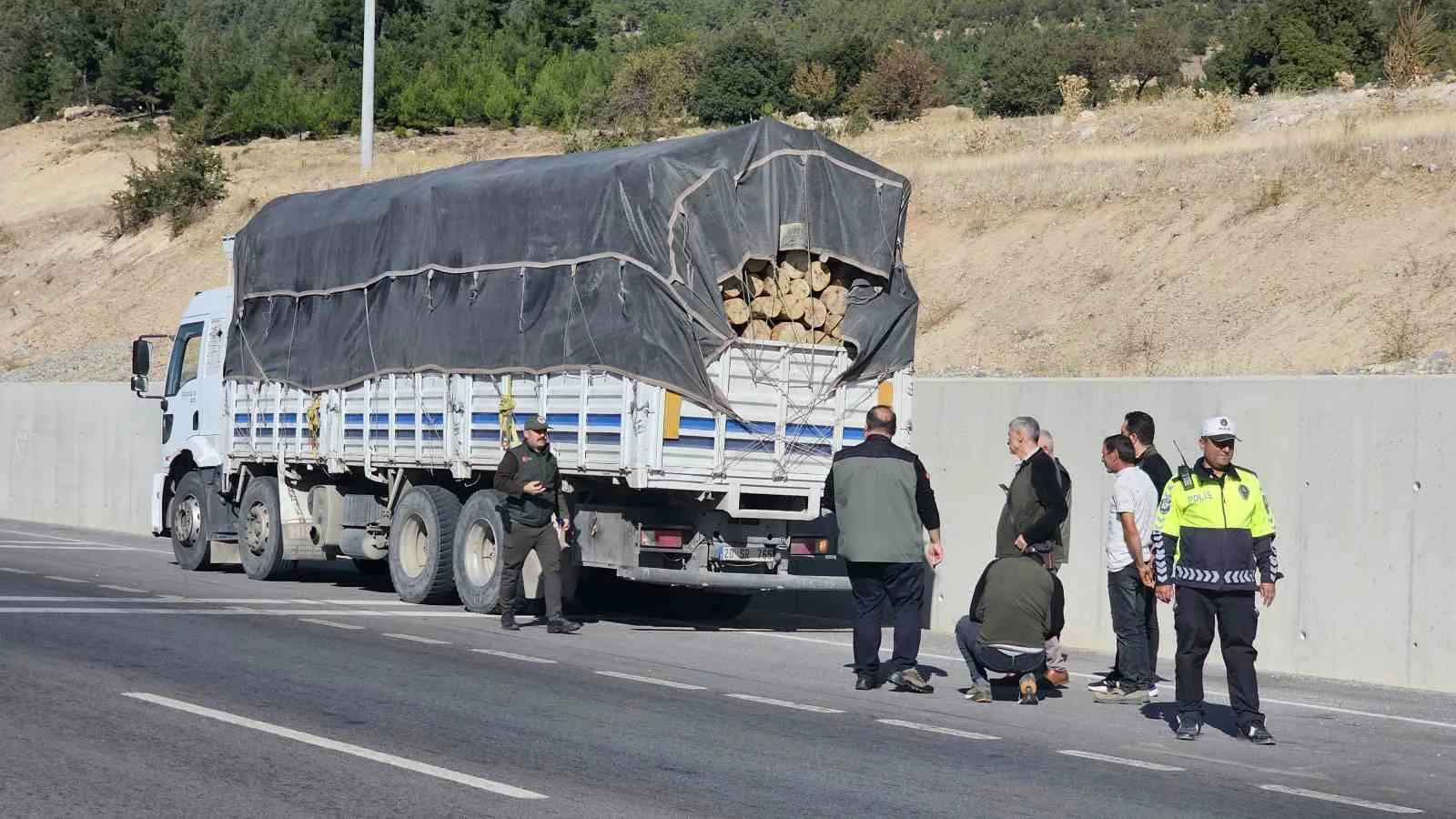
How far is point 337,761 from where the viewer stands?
9.10m

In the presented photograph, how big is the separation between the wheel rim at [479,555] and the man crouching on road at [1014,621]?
6.09 metres

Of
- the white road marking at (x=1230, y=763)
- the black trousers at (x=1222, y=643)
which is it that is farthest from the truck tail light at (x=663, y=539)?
the white road marking at (x=1230, y=763)

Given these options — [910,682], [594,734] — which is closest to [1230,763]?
[910,682]

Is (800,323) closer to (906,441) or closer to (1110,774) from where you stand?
(906,441)

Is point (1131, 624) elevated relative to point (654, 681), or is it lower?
elevated

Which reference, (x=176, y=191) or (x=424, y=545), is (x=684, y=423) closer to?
(x=424, y=545)

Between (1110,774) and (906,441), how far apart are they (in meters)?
7.22

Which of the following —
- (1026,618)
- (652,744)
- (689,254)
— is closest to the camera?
(652,744)

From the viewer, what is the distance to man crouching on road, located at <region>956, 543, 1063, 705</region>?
12.1m

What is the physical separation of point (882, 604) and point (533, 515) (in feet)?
13.3

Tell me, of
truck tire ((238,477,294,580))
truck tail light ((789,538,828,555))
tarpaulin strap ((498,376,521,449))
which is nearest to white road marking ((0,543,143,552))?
truck tire ((238,477,294,580))

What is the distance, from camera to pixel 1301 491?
14.8 metres

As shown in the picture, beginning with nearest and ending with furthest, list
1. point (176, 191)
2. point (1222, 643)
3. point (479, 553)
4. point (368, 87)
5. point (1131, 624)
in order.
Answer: point (1222, 643) → point (1131, 624) → point (479, 553) → point (368, 87) → point (176, 191)

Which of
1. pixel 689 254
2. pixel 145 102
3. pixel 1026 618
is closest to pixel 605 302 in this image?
pixel 689 254
